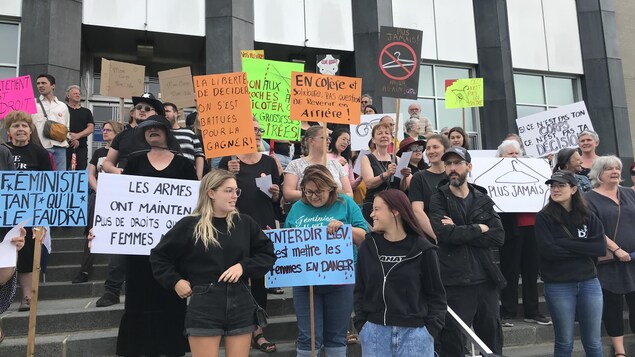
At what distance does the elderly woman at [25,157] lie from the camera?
5059 mm

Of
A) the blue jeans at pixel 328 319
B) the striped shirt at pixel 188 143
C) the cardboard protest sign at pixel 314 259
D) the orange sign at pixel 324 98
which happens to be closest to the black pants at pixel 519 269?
the orange sign at pixel 324 98

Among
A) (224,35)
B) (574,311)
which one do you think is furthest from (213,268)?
(224,35)

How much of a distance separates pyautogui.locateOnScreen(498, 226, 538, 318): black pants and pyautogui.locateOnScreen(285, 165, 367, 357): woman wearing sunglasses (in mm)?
2479

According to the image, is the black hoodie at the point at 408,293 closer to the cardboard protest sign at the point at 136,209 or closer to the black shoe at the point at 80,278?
the cardboard protest sign at the point at 136,209

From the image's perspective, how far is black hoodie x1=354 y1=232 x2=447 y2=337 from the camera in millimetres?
3336

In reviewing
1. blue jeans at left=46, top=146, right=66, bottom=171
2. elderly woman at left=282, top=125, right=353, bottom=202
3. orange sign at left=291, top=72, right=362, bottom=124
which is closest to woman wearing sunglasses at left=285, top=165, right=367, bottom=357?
elderly woman at left=282, top=125, right=353, bottom=202

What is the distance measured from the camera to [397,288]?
3373 mm

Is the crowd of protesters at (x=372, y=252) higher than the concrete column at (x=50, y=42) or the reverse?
the reverse

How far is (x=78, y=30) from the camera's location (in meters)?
11.6

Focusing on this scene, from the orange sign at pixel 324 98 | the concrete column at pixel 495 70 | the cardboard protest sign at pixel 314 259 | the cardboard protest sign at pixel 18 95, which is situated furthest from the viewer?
the concrete column at pixel 495 70

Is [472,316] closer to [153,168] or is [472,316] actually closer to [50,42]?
[153,168]

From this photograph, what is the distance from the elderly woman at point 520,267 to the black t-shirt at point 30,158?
5284 millimetres

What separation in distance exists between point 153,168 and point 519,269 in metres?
4.28

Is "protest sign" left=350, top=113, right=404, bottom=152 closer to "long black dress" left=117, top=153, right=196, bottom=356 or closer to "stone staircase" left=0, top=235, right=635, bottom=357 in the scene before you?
"stone staircase" left=0, top=235, right=635, bottom=357
